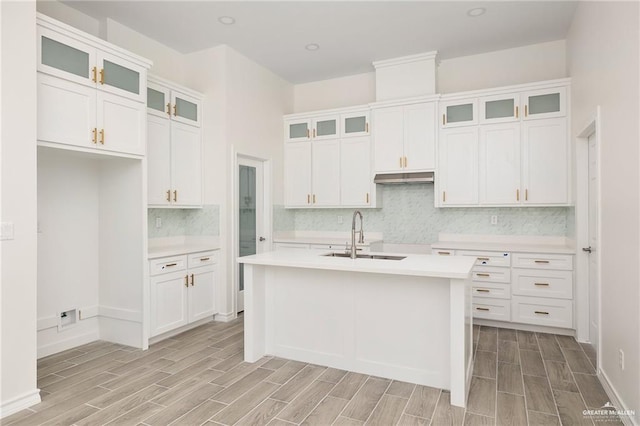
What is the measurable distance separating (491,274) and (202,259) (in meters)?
3.16

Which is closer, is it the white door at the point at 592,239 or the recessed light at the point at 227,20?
the white door at the point at 592,239

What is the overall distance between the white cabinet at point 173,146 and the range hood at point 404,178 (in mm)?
2241

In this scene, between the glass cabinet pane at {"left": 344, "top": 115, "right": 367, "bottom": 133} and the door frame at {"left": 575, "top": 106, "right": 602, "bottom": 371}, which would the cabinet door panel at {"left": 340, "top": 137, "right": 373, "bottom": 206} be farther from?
the door frame at {"left": 575, "top": 106, "right": 602, "bottom": 371}

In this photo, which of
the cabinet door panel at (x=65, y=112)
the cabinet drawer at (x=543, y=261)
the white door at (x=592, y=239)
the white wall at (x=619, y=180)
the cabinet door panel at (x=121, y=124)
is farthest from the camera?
the cabinet drawer at (x=543, y=261)

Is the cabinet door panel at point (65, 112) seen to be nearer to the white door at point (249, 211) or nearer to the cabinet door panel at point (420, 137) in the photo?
the white door at point (249, 211)

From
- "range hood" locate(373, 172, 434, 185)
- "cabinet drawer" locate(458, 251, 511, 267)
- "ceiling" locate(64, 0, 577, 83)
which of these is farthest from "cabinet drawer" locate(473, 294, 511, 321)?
"ceiling" locate(64, 0, 577, 83)

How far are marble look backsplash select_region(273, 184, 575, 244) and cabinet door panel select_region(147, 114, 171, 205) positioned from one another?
1.73 meters

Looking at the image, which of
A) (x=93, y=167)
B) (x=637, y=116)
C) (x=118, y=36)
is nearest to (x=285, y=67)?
(x=118, y=36)

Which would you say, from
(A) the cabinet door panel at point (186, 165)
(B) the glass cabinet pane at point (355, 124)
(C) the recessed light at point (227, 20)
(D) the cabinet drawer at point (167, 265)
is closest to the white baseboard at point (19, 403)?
(D) the cabinet drawer at point (167, 265)

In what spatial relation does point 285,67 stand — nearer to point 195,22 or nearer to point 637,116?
point 195,22

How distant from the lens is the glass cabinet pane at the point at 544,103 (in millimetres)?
A: 4172

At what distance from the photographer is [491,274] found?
4227 mm

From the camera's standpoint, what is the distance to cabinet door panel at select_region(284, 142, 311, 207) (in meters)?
5.58

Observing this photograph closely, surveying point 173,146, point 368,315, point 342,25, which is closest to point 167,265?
point 173,146
